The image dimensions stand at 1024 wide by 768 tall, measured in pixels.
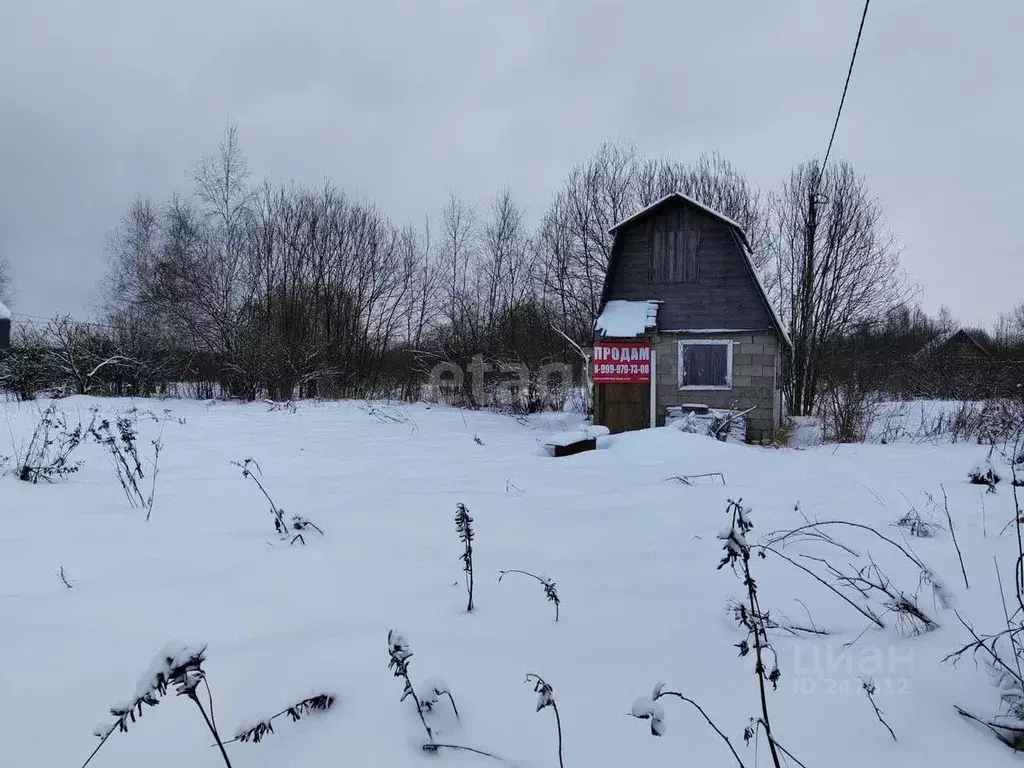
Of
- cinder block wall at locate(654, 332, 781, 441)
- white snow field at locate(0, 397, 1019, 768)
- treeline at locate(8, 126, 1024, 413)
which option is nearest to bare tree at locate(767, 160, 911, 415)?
treeline at locate(8, 126, 1024, 413)

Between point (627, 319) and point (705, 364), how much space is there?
80.9 inches

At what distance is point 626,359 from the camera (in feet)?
39.1

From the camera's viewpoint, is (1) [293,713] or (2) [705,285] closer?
(1) [293,713]

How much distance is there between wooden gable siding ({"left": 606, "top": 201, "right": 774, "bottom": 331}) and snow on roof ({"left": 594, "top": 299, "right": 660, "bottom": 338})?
0.90 feet

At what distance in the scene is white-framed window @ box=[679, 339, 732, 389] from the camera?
1168cm

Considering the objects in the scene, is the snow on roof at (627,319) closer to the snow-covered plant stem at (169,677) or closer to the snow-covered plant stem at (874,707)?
the snow-covered plant stem at (874,707)

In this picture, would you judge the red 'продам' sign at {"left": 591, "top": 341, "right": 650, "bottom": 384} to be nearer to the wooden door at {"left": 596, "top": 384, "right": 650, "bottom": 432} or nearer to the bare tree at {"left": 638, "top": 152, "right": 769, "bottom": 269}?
the wooden door at {"left": 596, "top": 384, "right": 650, "bottom": 432}

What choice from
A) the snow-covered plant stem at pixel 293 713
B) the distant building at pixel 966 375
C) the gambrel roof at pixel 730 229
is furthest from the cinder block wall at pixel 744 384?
the snow-covered plant stem at pixel 293 713

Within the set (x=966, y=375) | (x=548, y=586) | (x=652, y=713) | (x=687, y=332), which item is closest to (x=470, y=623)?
(x=548, y=586)

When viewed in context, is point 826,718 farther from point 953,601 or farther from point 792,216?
point 792,216

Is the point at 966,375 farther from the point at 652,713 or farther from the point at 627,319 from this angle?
the point at 652,713

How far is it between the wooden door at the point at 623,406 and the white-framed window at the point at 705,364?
0.94 metres

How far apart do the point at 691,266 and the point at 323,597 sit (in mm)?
11512

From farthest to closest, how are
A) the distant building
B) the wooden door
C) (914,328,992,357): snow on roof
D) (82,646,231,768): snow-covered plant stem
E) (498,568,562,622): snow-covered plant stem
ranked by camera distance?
(914,328,992,357): snow on roof, the wooden door, the distant building, (498,568,562,622): snow-covered plant stem, (82,646,231,768): snow-covered plant stem
